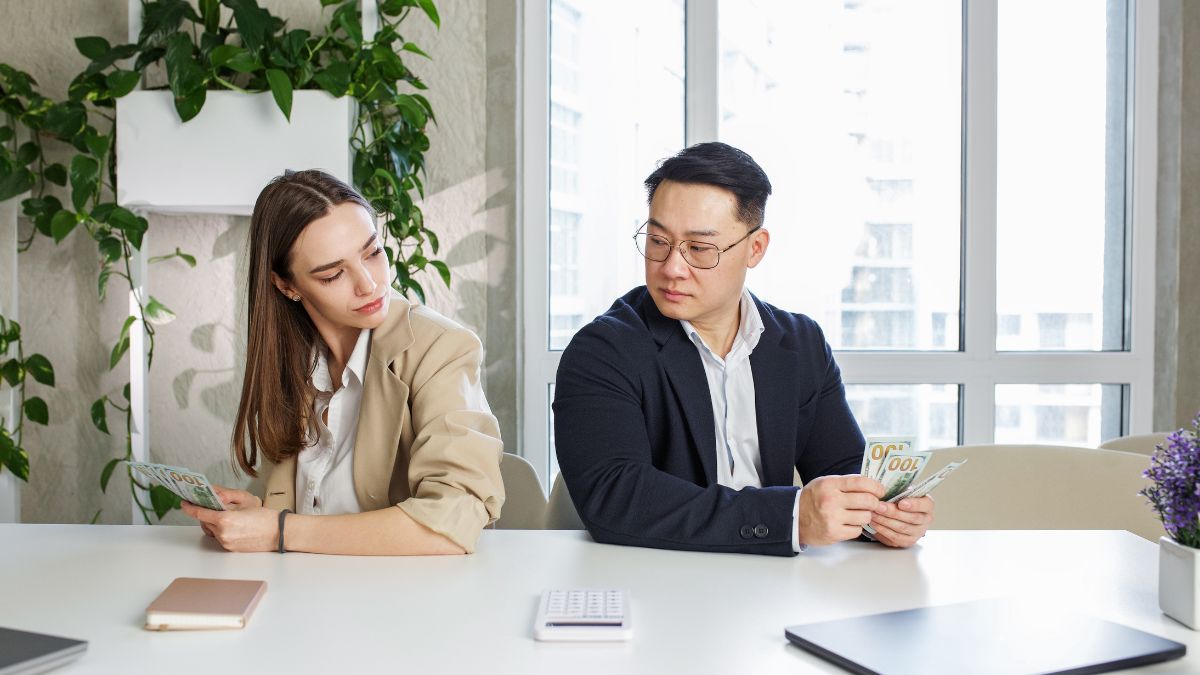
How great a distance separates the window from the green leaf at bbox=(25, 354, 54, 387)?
57.3 inches

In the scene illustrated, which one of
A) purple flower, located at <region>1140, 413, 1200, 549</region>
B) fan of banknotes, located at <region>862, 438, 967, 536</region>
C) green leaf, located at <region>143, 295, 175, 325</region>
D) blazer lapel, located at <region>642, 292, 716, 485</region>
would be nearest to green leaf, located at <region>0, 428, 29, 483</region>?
green leaf, located at <region>143, 295, 175, 325</region>

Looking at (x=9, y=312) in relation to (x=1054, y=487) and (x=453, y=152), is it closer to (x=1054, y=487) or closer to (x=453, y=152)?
(x=453, y=152)

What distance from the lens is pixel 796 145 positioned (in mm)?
3287

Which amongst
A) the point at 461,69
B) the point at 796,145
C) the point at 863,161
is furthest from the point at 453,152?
the point at 863,161

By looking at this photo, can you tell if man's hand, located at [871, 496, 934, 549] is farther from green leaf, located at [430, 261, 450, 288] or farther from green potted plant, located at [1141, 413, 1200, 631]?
green leaf, located at [430, 261, 450, 288]

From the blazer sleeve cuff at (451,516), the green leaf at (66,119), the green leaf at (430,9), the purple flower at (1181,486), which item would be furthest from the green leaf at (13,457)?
the purple flower at (1181,486)

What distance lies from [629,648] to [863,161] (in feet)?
8.32

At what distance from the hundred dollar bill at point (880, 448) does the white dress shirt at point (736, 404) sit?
422mm

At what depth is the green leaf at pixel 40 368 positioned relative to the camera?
9.57 feet

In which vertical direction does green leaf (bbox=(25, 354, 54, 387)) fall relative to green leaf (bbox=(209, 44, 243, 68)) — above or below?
below

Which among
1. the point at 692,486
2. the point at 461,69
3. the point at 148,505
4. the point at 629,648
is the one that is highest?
the point at 461,69

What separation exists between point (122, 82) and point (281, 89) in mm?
457

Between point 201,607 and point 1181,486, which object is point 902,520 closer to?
point 1181,486

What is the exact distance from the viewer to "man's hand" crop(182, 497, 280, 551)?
153 cm
